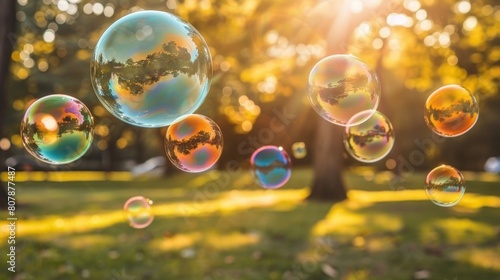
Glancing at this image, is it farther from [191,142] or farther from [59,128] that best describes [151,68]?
[59,128]

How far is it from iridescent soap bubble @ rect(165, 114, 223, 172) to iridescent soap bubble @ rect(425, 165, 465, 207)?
9.36 feet

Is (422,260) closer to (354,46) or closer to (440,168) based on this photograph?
(440,168)

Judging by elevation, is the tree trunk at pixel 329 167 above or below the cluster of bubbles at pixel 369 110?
below

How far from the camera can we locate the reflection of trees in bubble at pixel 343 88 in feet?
22.1

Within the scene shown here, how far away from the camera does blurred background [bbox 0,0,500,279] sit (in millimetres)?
6777

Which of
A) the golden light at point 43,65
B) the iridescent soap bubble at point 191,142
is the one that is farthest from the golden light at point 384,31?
the golden light at point 43,65

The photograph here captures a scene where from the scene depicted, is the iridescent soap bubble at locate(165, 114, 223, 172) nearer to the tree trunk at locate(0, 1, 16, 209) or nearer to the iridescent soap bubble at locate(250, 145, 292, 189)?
the iridescent soap bubble at locate(250, 145, 292, 189)

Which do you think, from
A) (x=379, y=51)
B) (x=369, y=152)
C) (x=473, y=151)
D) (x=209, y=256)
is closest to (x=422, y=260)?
(x=369, y=152)

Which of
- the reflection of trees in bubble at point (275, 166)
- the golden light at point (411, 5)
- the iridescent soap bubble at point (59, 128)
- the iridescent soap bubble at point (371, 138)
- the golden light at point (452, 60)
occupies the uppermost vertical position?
the golden light at point (411, 5)

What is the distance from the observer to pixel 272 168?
328 inches

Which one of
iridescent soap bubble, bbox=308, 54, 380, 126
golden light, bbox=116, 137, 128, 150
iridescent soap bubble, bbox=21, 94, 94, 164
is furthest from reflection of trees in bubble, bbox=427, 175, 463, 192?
golden light, bbox=116, 137, 128, 150

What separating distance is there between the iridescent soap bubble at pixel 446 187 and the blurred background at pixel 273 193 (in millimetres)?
694

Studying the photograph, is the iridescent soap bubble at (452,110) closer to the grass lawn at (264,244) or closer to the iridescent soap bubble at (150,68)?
the grass lawn at (264,244)

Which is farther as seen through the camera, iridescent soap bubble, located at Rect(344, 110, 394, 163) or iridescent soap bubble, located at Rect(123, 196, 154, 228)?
iridescent soap bubble, located at Rect(344, 110, 394, 163)
